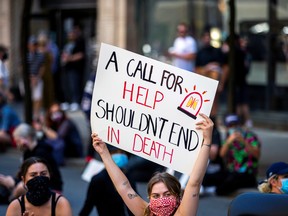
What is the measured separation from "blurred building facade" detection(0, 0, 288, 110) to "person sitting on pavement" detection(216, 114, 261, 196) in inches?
224

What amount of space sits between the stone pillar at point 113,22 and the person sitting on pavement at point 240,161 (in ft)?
26.7

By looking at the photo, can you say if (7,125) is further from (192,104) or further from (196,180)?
(196,180)

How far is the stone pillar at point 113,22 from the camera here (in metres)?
19.5

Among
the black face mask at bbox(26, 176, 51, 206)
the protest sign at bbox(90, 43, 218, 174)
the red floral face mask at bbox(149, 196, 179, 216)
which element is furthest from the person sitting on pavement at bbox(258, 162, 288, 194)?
the black face mask at bbox(26, 176, 51, 206)

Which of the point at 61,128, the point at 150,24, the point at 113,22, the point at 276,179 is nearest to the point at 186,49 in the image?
the point at 150,24

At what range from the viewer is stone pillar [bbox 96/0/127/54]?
1952 cm

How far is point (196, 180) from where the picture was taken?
215 inches

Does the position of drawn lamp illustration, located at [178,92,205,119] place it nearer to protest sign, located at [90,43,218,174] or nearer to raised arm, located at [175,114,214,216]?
protest sign, located at [90,43,218,174]

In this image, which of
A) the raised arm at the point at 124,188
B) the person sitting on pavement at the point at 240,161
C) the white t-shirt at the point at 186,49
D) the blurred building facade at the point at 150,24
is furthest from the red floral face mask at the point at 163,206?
the blurred building facade at the point at 150,24

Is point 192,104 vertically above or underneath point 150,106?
above

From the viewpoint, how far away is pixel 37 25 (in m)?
22.9

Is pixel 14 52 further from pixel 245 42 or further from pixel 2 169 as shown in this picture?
pixel 2 169

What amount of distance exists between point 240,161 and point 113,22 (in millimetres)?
8685

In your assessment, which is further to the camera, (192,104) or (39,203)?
(39,203)
